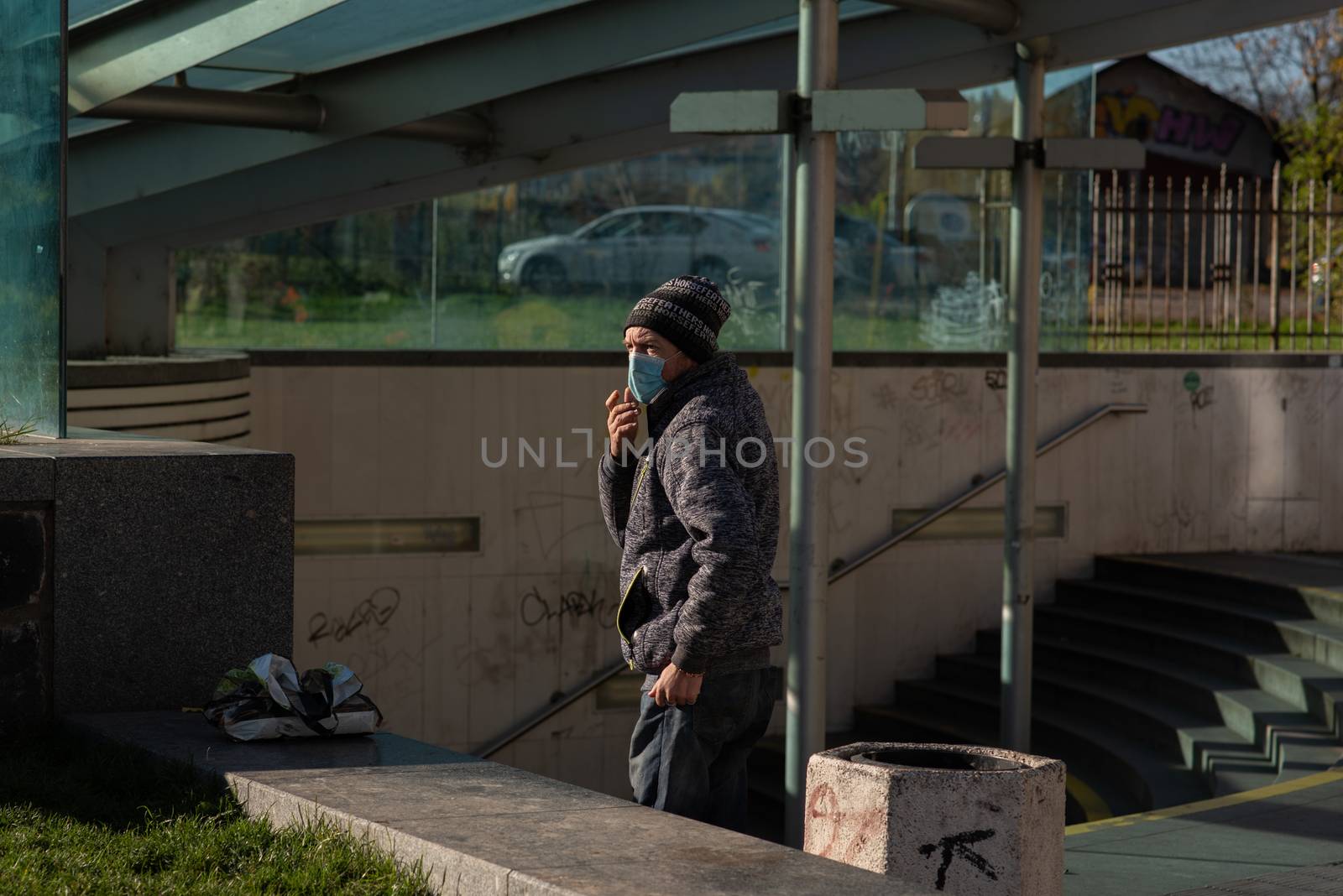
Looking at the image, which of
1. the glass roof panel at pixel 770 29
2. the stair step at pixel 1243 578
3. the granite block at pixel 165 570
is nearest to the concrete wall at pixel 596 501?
the stair step at pixel 1243 578

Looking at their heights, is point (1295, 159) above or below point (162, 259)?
above

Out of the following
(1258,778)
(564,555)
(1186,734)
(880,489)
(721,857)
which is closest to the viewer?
(721,857)

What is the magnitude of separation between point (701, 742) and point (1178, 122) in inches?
1250

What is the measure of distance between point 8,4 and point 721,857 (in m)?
3.93

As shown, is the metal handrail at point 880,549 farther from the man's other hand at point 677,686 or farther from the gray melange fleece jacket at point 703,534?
the man's other hand at point 677,686

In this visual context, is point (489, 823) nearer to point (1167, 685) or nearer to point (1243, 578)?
point (1167, 685)

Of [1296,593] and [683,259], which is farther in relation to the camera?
[683,259]

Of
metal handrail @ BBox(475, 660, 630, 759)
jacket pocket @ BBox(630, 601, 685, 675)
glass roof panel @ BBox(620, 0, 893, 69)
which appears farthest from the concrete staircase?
jacket pocket @ BBox(630, 601, 685, 675)

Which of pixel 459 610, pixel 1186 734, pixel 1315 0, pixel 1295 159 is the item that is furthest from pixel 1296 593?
pixel 1295 159

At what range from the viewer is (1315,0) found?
8.16 m

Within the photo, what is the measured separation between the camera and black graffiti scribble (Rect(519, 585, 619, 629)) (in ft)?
41.3

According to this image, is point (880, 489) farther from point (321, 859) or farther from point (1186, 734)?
point (321, 859)

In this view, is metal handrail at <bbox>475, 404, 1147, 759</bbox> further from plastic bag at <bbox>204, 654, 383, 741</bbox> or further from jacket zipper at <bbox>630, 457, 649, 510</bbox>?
jacket zipper at <bbox>630, 457, 649, 510</bbox>

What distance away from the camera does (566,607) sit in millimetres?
12719
